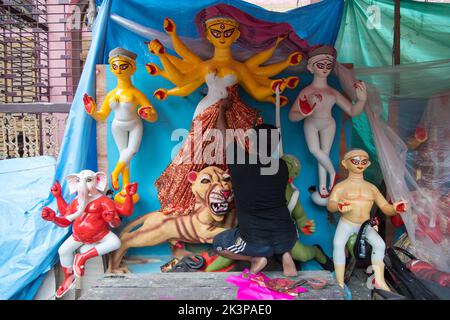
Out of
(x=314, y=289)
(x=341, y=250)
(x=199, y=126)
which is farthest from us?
(x=199, y=126)

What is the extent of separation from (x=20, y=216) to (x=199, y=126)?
1527mm

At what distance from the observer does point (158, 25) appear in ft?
8.57

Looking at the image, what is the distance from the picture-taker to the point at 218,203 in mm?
2225

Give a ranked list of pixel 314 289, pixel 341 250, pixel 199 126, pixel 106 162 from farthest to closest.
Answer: pixel 106 162, pixel 199 126, pixel 341 250, pixel 314 289

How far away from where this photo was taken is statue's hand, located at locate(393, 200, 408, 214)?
2.09 metres

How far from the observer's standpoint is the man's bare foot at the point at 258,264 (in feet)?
6.81

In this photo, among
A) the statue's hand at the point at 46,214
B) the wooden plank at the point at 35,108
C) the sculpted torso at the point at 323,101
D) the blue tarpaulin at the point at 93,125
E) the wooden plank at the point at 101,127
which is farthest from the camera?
the wooden plank at the point at 35,108

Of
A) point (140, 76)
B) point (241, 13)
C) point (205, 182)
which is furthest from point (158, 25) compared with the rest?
point (205, 182)

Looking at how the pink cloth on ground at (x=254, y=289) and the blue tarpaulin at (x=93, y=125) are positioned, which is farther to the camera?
the blue tarpaulin at (x=93, y=125)

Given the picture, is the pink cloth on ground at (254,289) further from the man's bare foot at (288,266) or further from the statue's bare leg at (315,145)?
the statue's bare leg at (315,145)

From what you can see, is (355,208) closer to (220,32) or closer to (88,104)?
(220,32)

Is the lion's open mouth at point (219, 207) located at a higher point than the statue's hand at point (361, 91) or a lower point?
lower

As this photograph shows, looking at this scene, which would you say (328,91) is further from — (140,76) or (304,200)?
(140,76)

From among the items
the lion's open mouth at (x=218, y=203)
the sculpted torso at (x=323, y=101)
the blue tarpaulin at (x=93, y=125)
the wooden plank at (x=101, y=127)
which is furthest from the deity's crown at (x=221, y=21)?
the lion's open mouth at (x=218, y=203)
